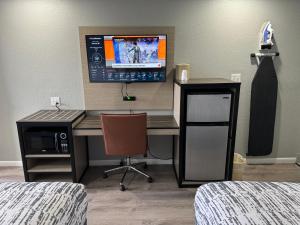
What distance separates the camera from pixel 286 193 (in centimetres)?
133

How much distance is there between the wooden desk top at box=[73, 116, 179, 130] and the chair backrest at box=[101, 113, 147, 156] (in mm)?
171

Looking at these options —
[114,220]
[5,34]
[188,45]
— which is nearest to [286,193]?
[114,220]

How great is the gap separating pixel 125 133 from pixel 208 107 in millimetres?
908

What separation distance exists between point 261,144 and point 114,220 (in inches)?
83.2

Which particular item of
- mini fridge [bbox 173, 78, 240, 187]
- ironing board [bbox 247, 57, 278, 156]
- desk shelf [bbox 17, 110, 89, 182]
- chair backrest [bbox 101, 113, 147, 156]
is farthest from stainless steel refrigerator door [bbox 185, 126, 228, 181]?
desk shelf [bbox 17, 110, 89, 182]

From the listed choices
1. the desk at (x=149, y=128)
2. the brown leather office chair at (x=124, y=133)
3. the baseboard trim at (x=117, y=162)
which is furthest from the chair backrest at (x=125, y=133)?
the baseboard trim at (x=117, y=162)

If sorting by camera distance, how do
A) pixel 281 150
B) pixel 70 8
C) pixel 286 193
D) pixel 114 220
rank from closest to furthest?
1. pixel 286 193
2. pixel 114 220
3. pixel 70 8
4. pixel 281 150

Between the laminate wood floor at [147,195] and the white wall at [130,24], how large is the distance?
2.40 feet

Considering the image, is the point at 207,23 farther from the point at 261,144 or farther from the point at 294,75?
the point at 261,144

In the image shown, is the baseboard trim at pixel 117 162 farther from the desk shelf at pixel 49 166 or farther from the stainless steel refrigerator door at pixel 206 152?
the stainless steel refrigerator door at pixel 206 152

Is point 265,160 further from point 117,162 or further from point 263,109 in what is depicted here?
point 117,162

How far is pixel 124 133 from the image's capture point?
2.30 meters

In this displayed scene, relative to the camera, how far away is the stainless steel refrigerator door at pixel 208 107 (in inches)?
88.8

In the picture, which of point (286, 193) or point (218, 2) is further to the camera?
point (218, 2)
